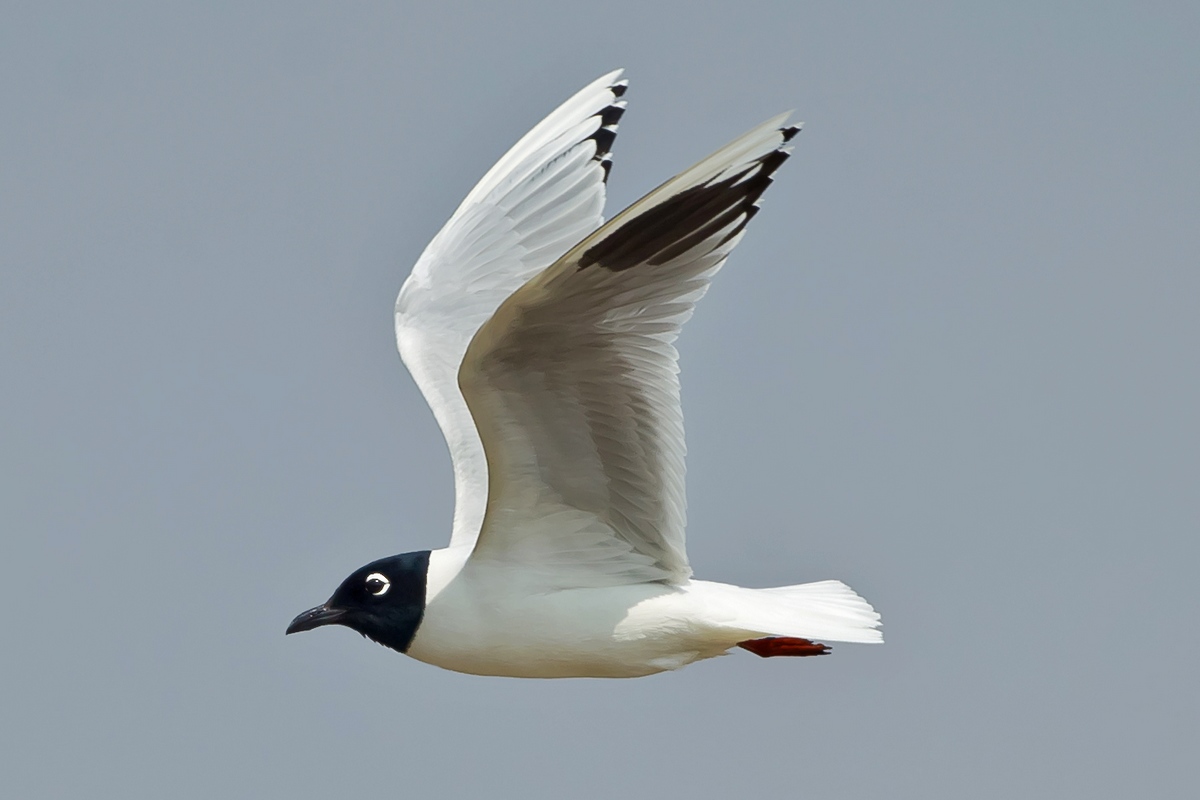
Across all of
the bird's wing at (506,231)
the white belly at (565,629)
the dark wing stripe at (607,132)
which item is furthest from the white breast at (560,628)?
the dark wing stripe at (607,132)

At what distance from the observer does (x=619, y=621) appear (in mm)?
6062

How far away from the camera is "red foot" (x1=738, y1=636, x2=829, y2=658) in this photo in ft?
21.5

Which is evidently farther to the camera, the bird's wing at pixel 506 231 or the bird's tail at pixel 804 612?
the bird's wing at pixel 506 231

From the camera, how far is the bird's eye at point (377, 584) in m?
6.26

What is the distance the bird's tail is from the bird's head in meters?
1.07

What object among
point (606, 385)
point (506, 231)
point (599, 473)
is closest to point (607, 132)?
point (506, 231)

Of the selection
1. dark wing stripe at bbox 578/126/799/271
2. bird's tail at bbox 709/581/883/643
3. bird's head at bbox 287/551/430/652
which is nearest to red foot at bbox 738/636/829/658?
bird's tail at bbox 709/581/883/643

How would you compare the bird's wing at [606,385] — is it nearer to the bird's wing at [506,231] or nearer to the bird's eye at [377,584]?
the bird's eye at [377,584]

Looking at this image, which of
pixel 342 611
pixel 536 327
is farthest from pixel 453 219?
pixel 536 327

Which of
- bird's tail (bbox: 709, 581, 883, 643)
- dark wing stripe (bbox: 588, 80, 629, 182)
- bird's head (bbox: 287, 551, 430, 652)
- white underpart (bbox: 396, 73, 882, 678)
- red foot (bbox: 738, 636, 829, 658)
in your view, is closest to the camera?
white underpart (bbox: 396, 73, 882, 678)

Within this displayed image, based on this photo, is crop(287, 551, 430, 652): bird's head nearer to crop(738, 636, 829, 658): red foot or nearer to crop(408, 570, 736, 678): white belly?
crop(408, 570, 736, 678): white belly

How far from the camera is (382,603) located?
6.26 meters

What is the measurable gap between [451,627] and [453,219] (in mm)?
2527

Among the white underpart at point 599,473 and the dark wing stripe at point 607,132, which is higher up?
the dark wing stripe at point 607,132
